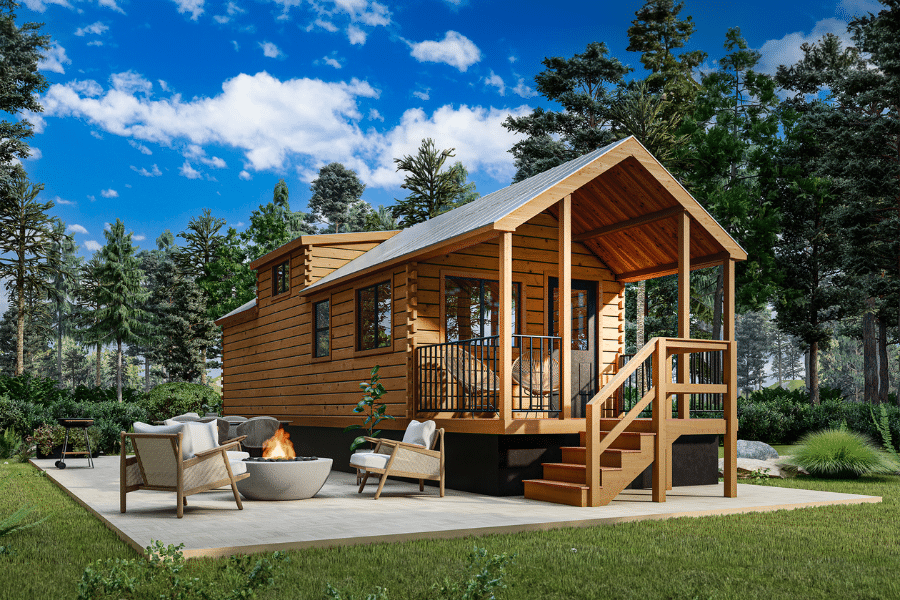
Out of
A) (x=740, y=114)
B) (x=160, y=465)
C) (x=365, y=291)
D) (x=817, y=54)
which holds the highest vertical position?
(x=817, y=54)

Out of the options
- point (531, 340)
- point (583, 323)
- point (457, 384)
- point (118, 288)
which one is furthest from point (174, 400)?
point (118, 288)

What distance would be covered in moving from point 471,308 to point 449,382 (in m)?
1.59

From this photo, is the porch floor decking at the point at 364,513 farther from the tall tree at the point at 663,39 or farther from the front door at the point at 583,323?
the tall tree at the point at 663,39

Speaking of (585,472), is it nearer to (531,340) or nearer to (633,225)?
(531,340)

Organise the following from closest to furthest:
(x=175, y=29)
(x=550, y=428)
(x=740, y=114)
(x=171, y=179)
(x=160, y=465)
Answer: (x=160, y=465)
(x=550, y=428)
(x=740, y=114)
(x=175, y=29)
(x=171, y=179)

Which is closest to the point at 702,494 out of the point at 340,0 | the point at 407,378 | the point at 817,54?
the point at 407,378

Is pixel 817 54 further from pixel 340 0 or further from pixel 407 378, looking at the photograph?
pixel 340 0

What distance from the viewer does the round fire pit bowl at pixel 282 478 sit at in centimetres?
804

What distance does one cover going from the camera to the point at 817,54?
88.1 feet

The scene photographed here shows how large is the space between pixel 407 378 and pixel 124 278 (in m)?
33.6

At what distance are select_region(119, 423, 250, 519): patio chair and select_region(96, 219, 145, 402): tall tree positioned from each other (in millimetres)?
34956

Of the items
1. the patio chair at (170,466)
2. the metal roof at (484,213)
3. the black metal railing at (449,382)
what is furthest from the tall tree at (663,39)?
the patio chair at (170,466)

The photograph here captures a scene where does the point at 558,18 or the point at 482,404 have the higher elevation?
the point at 558,18

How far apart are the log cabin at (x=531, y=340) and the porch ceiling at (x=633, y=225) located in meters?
0.03
